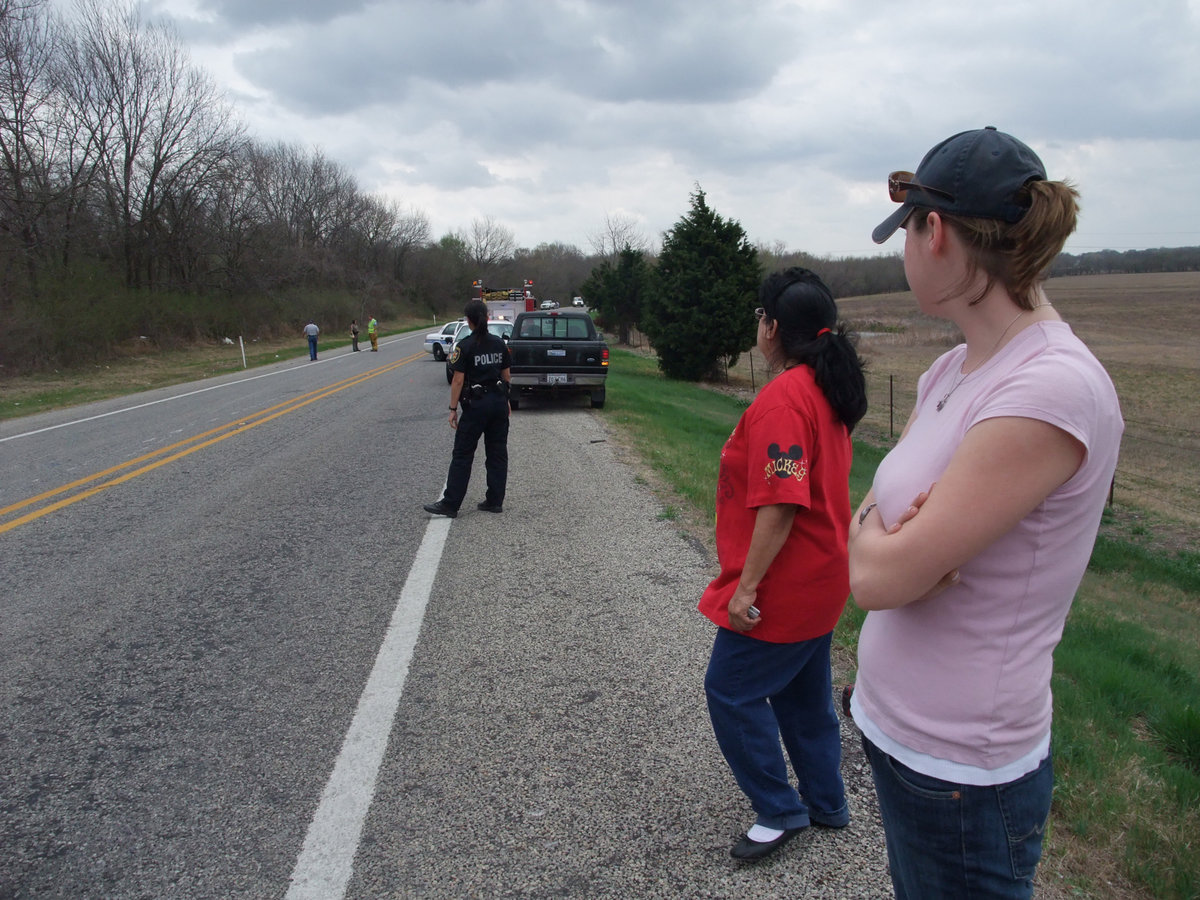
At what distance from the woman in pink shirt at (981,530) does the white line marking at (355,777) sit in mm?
1887

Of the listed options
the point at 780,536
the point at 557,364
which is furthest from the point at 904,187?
the point at 557,364

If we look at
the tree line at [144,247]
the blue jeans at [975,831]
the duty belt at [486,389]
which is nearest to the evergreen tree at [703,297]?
the tree line at [144,247]

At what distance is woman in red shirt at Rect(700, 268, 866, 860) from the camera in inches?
97.3

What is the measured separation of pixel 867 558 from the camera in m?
1.52

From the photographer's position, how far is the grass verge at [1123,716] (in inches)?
106

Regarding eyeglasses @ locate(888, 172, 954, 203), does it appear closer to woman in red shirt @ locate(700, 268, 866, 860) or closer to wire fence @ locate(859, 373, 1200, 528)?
woman in red shirt @ locate(700, 268, 866, 860)

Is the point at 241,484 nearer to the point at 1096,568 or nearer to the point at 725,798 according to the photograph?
the point at 725,798

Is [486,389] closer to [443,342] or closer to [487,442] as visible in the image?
[487,442]

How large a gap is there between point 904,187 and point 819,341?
1027 mm

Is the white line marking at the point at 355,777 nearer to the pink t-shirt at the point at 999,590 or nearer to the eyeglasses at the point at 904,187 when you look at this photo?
the pink t-shirt at the point at 999,590

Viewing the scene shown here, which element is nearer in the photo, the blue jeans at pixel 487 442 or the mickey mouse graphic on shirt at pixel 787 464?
the mickey mouse graphic on shirt at pixel 787 464

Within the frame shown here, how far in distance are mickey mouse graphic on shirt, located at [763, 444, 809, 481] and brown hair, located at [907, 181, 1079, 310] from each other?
0.97 meters

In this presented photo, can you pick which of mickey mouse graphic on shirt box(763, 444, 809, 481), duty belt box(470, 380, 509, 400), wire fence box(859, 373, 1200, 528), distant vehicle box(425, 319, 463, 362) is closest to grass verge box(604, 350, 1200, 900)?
mickey mouse graphic on shirt box(763, 444, 809, 481)

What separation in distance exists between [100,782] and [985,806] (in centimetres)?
327
